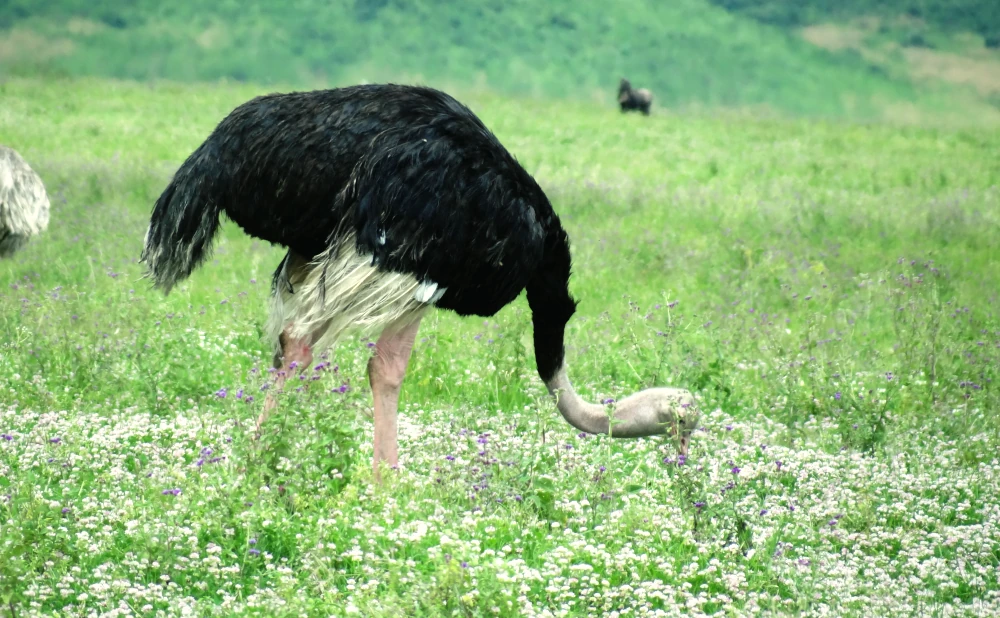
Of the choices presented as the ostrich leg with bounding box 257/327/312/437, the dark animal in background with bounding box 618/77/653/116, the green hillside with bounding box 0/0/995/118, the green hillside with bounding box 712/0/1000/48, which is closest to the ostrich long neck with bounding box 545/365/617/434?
the ostrich leg with bounding box 257/327/312/437

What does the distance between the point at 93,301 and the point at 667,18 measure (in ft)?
81.7

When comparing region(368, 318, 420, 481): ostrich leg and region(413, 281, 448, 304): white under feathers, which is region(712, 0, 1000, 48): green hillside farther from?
region(413, 281, 448, 304): white under feathers

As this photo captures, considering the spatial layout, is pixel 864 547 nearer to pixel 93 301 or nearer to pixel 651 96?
pixel 93 301

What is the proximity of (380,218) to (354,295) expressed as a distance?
33 centimetres

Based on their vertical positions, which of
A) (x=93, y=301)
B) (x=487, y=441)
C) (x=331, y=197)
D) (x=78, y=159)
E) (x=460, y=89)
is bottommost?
(x=460, y=89)

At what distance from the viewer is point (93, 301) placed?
8.45 metres

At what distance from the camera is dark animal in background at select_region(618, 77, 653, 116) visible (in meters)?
27.4

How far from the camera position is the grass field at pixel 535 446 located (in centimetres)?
429

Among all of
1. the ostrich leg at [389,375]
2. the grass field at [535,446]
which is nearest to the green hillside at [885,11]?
the grass field at [535,446]

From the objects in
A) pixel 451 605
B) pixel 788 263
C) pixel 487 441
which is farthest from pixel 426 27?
pixel 451 605

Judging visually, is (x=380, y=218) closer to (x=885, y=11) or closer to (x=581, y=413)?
(x=581, y=413)

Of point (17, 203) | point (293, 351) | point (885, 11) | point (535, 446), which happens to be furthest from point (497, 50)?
point (535, 446)

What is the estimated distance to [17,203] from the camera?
336 inches

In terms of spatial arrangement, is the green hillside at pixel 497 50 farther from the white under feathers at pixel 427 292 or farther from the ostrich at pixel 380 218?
the white under feathers at pixel 427 292
